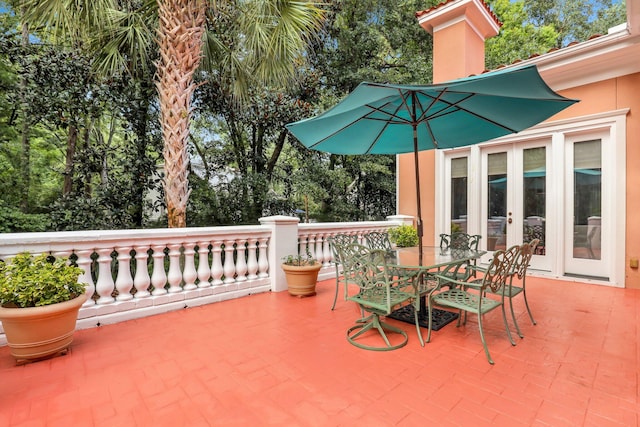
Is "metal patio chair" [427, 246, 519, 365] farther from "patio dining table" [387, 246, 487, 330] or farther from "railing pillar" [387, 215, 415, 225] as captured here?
"railing pillar" [387, 215, 415, 225]

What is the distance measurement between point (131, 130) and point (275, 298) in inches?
201

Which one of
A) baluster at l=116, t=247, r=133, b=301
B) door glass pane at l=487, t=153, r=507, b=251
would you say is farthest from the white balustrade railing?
door glass pane at l=487, t=153, r=507, b=251

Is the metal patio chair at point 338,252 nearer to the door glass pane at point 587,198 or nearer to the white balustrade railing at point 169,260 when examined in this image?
the white balustrade railing at point 169,260

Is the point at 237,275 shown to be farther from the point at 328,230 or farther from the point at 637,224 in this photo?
the point at 637,224

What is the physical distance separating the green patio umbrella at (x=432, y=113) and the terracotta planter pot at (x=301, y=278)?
1.58 m

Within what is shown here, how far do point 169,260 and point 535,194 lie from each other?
5.93 meters

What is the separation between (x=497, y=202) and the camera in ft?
19.4

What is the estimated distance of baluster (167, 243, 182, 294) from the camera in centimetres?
373

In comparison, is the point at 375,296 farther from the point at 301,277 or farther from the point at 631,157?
the point at 631,157

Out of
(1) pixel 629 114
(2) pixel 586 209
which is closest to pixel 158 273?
(2) pixel 586 209

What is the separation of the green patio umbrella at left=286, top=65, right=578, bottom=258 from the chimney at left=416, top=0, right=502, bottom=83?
3.68 metres

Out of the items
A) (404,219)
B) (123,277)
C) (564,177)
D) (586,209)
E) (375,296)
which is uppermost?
(564,177)

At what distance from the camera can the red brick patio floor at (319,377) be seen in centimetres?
183

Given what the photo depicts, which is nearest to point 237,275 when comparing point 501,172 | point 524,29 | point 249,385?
point 249,385
